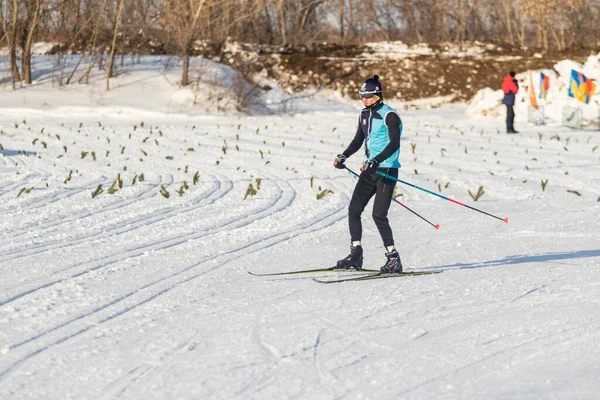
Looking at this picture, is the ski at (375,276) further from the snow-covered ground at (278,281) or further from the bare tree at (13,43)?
the bare tree at (13,43)

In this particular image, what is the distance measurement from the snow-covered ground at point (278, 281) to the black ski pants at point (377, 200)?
1.76 feet

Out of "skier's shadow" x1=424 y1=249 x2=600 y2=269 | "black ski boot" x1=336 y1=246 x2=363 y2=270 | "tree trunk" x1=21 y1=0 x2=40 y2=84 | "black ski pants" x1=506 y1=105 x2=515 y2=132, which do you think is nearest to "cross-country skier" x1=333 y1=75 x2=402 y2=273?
"black ski boot" x1=336 y1=246 x2=363 y2=270

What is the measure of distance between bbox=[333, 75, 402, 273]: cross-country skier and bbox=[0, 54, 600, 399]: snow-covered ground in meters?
0.52

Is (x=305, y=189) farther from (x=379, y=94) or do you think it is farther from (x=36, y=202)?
(x=379, y=94)

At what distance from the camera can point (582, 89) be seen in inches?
933

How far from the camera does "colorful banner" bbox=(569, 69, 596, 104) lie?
926 inches

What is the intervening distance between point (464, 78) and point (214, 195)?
21.7 m

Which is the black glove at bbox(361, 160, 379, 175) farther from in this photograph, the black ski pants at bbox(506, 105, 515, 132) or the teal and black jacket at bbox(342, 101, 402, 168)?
the black ski pants at bbox(506, 105, 515, 132)

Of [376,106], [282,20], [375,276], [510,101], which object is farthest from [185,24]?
[375,276]

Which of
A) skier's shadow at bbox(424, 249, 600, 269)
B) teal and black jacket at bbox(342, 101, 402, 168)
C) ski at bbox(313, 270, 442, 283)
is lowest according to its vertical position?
skier's shadow at bbox(424, 249, 600, 269)

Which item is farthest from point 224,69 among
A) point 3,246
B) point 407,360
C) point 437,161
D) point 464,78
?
point 407,360

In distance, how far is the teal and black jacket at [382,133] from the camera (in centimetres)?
727

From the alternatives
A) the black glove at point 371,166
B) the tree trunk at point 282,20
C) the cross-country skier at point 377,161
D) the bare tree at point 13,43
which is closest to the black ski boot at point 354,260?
the cross-country skier at point 377,161

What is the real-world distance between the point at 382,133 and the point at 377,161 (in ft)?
0.87
